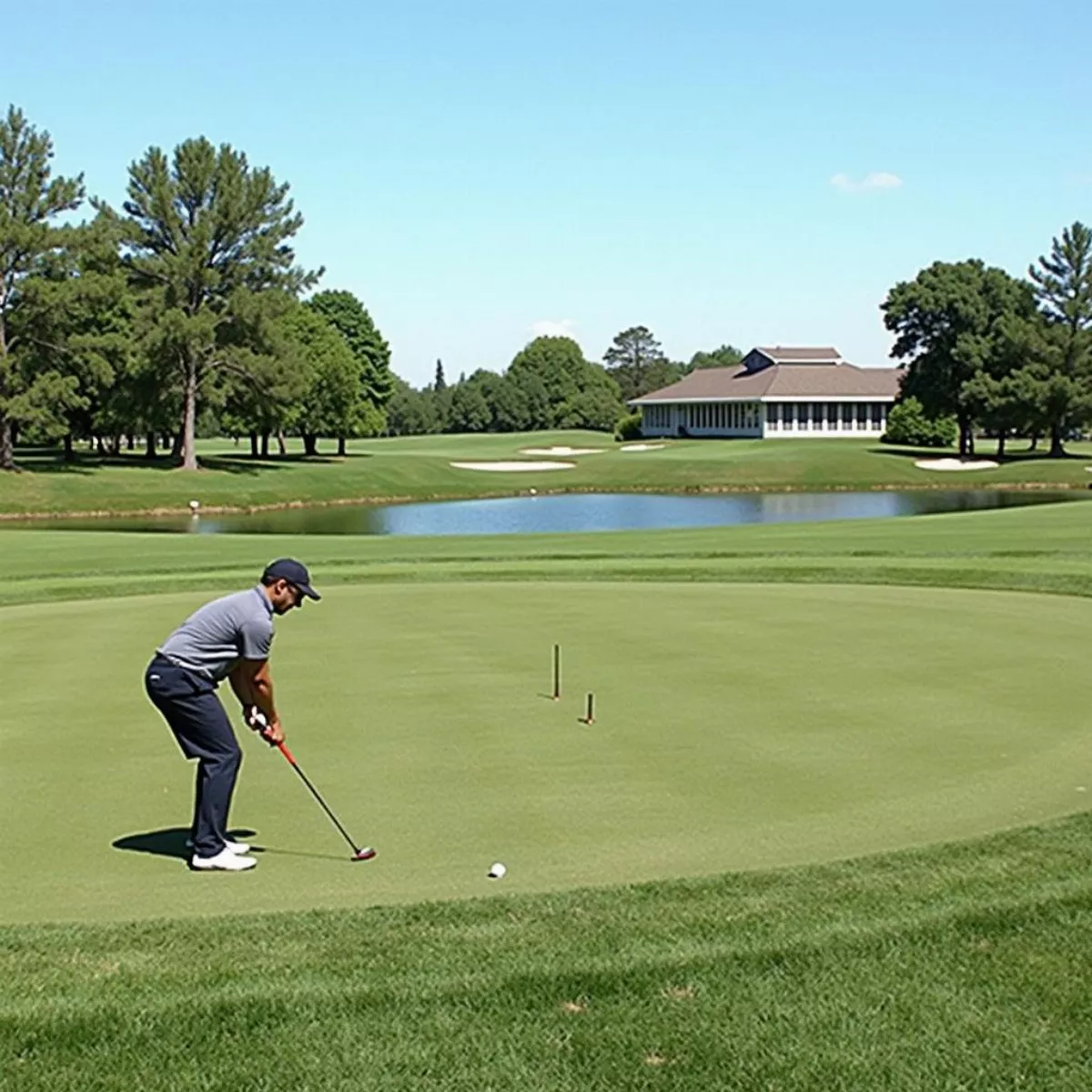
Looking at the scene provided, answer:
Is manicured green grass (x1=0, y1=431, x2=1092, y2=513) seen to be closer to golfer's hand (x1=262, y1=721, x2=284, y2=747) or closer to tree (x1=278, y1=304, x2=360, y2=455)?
tree (x1=278, y1=304, x2=360, y2=455)

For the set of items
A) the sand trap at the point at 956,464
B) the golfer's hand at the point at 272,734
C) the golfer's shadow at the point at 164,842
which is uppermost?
the sand trap at the point at 956,464

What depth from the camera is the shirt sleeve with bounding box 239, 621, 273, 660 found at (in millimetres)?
8055

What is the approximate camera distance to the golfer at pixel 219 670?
8078mm

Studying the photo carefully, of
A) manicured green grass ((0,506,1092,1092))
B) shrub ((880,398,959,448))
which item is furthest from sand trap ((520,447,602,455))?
manicured green grass ((0,506,1092,1092))

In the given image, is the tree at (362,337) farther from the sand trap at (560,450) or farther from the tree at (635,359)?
the tree at (635,359)

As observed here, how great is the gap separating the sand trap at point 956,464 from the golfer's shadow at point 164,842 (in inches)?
2904

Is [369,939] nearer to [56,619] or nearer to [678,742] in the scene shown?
[678,742]

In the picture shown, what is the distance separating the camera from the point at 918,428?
96.0 meters

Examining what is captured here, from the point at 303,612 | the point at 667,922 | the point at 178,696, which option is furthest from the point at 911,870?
the point at 303,612

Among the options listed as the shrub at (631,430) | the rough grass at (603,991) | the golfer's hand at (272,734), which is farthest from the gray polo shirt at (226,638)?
the shrub at (631,430)

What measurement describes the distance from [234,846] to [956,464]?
253 ft

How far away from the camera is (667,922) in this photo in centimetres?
691

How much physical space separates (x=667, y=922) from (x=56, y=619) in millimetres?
12574

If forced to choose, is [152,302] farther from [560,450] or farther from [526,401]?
[526,401]
